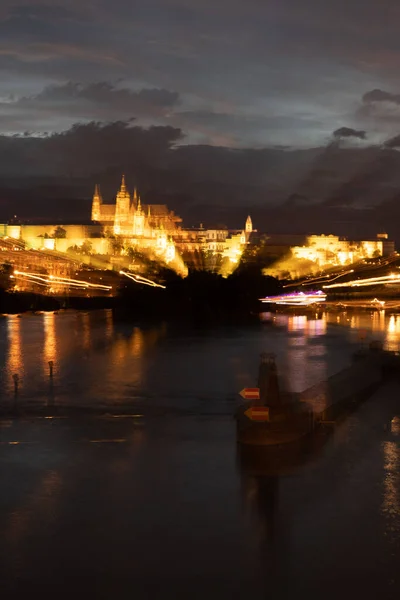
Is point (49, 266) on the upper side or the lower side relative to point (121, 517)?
upper

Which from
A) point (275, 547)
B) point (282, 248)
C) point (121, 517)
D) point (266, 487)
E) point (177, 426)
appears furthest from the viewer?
point (282, 248)

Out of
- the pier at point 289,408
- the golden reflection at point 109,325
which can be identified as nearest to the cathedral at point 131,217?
the golden reflection at point 109,325

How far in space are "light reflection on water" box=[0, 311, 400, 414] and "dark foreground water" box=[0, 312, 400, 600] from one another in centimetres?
27

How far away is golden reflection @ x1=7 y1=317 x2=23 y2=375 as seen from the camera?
24.4 metres

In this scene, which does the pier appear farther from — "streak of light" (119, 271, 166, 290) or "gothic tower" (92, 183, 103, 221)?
"gothic tower" (92, 183, 103, 221)

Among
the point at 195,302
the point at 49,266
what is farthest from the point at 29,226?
the point at 195,302

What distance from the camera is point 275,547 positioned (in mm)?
9047

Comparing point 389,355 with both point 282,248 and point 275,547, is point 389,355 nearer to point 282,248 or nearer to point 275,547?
point 275,547

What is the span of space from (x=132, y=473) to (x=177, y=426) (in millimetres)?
3343

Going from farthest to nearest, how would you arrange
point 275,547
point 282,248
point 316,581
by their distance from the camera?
1. point 282,248
2. point 275,547
3. point 316,581

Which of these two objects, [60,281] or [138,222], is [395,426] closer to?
[60,281]

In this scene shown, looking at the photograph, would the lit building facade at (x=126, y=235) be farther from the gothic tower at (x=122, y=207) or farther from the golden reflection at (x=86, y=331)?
the golden reflection at (x=86, y=331)

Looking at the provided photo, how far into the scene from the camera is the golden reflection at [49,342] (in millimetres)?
26759

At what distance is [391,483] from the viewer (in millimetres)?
11172
